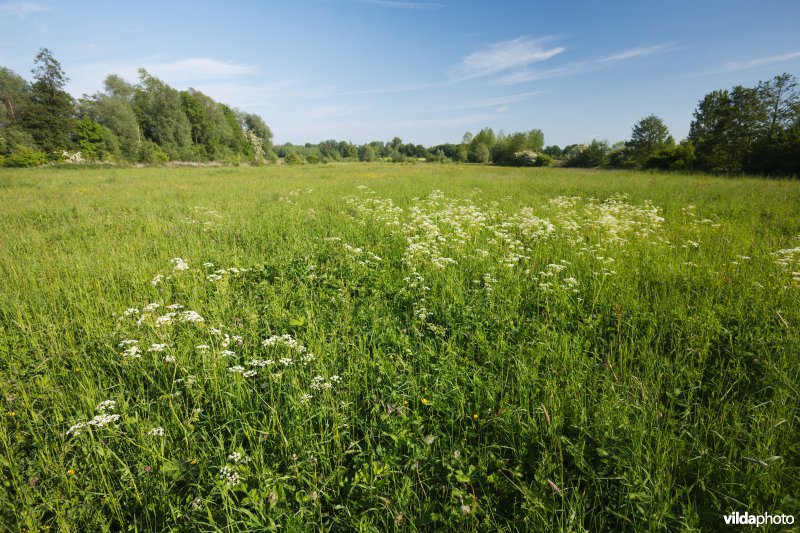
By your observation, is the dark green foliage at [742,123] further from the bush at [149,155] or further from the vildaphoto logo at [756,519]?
the bush at [149,155]

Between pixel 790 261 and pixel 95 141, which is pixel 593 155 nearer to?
pixel 790 261

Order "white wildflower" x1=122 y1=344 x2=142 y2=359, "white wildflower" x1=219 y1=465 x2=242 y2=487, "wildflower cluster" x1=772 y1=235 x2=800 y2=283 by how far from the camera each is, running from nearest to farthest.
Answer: "white wildflower" x1=219 y1=465 x2=242 y2=487, "white wildflower" x1=122 y1=344 x2=142 y2=359, "wildflower cluster" x1=772 y1=235 x2=800 y2=283

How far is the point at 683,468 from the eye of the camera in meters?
1.87

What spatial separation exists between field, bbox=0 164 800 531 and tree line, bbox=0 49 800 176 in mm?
30726

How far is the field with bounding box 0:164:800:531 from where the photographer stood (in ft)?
5.61

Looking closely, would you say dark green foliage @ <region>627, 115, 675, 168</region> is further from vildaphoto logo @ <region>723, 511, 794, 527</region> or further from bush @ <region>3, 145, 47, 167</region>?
bush @ <region>3, 145, 47, 167</region>

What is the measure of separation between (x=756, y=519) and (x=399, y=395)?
1.99m

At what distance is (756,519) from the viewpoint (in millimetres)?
1534

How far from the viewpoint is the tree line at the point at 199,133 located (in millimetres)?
29250

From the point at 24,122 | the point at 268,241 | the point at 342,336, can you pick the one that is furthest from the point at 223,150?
the point at 342,336

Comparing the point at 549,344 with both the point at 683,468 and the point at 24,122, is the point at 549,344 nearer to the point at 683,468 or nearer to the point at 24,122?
the point at 683,468

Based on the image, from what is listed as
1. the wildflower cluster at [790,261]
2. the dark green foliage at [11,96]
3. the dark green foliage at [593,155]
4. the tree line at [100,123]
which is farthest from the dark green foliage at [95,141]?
the dark green foliage at [593,155]

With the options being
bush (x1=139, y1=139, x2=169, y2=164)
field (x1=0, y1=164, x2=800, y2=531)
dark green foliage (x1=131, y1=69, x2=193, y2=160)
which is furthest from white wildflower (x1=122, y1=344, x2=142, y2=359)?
dark green foliage (x1=131, y1=69, x2=193, y2=160)

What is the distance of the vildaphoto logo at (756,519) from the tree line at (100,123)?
57297 mm
